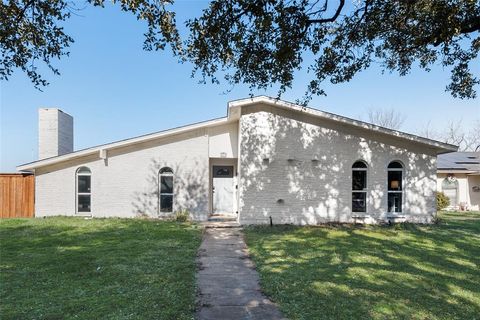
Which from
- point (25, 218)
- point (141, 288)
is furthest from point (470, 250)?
point (25, 218)

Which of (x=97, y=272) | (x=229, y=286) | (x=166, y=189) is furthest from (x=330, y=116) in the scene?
(x=97, y=272)

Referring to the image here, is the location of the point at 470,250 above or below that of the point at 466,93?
below

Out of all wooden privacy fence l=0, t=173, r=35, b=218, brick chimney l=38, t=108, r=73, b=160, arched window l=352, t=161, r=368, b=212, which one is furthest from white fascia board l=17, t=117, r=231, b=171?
arched window l=352, t=161, r=368, b=212

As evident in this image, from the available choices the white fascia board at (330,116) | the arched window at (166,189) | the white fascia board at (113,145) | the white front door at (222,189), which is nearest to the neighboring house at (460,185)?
the white fascia board at (330,116)

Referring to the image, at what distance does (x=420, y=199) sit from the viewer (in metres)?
14.3

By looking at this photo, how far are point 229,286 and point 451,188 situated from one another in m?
22.1

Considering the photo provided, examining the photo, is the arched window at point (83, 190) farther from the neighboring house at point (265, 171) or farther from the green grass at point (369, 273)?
the green grass at point (369, 273)

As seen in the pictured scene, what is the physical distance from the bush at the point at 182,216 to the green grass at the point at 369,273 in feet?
11.7

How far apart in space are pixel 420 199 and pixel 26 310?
14.2 metres

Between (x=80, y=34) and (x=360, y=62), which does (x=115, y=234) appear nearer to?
(x=80, y=34)

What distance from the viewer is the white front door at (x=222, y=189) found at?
53.5 ft

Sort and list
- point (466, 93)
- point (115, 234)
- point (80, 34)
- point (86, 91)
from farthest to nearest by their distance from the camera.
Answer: point (86, 91)
point (115, 234)
point (466, 93)
point (80, 34)

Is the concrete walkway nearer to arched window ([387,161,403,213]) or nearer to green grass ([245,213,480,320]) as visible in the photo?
green grass ([245,213,480,320])

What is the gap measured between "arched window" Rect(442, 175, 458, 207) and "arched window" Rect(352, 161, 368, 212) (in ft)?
39.9
